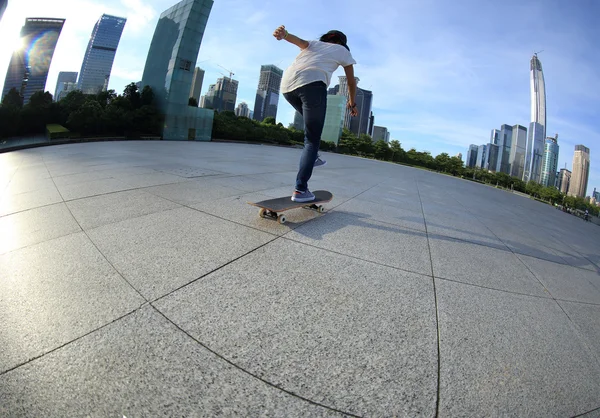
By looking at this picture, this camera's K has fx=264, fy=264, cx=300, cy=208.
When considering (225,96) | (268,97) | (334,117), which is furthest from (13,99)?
(268,97)

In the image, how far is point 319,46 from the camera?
330 centimetres

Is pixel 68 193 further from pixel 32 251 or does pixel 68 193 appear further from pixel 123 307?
pixel 123 307

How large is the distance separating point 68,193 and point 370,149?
267 ft

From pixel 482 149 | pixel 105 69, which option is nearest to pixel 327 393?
pixel 105 69

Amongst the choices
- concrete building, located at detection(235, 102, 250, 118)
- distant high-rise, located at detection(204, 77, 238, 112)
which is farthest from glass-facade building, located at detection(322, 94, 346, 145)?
concrete building, located at detection(235, 102, 250, 118)

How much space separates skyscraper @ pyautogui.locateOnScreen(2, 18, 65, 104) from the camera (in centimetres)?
10650

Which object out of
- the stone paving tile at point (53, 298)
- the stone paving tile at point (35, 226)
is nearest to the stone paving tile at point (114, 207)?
the stone paving tile at point (35, 226)

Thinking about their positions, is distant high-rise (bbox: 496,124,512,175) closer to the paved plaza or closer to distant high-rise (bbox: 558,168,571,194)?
distant high-rise (bbox: 558,168,571,194)

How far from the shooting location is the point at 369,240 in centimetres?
282

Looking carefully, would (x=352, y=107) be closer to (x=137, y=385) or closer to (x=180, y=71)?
(x=137, y=385)

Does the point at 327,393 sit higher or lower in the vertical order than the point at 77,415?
higher

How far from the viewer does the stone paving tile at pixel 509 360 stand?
1145 millimetres

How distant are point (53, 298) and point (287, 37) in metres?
3.39

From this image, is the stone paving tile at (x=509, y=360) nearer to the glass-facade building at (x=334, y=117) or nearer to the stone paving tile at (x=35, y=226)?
the stone paving tile at (x=35, y=226)
